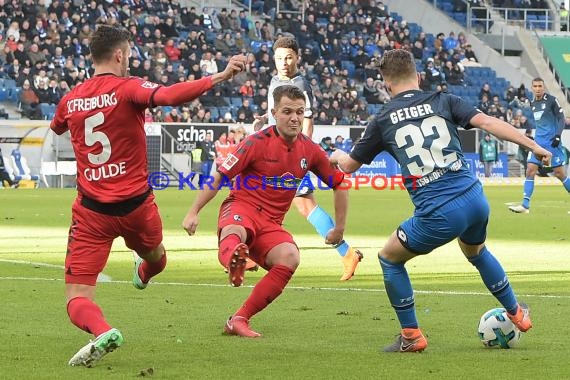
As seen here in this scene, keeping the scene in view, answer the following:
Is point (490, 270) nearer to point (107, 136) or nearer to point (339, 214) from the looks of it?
point (339, 214)

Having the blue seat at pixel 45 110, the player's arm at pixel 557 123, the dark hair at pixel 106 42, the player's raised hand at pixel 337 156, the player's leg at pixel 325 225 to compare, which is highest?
the dark hair at pixel 106 42

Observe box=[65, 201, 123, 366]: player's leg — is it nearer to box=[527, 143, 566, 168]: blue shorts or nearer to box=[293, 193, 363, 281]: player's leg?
box=[293, 193, 363, 281]: player's leg

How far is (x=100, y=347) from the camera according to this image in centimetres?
681

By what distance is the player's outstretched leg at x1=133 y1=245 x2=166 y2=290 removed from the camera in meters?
8.45

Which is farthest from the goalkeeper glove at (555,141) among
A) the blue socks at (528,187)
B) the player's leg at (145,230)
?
the player's leg at (145,230)

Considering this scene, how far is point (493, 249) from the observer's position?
631 inches

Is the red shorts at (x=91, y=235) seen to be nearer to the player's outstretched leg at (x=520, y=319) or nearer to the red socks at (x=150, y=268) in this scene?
the red socks at (x=150, y=268)

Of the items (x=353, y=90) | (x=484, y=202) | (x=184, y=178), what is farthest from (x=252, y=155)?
(x=353, y=90)

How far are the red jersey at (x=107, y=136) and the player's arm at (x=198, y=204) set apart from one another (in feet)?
2.04

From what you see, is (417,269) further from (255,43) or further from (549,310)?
(255,43)

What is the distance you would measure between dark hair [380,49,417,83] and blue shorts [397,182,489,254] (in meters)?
0.83

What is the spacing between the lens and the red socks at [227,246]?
8.03 m

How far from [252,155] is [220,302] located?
76.2 inches

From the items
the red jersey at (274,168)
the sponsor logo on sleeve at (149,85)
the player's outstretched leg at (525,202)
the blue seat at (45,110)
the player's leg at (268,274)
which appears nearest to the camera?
the sponsor logo on sleeve at (149,85)
